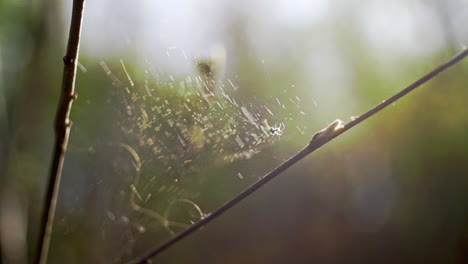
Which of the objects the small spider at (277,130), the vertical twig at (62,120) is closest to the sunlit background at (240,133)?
the small spider at (277,130)

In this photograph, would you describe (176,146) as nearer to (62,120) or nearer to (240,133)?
(240,133)

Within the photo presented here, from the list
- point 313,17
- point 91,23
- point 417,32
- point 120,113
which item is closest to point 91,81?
point 91,23

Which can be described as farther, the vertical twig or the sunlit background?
the sunlit background

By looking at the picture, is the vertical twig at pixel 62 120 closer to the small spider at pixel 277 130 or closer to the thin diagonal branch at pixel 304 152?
the thin diagonal branch at pixel 304 152

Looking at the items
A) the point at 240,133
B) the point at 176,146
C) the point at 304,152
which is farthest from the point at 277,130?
the point at 304,152

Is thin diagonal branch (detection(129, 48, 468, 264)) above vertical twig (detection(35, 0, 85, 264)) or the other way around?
the other way around

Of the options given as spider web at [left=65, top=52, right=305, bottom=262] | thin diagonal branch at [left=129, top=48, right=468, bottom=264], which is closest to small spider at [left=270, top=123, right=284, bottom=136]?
spider web at [left=65, top=52, right=305, bottom=262]

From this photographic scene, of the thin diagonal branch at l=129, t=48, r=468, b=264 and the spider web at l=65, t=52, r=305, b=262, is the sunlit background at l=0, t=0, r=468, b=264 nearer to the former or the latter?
the spider web at l=65, t=52, r=305, b=262

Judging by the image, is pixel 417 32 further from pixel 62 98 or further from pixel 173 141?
pixel 62 98
